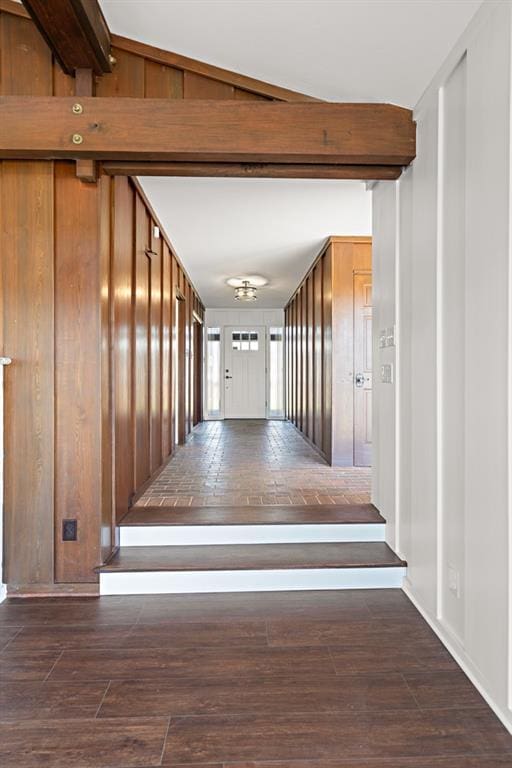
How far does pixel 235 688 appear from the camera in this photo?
71.2 inches

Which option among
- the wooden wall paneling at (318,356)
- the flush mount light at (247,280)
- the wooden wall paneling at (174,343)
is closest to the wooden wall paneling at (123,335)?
the wooden wall paneling at (174,343)

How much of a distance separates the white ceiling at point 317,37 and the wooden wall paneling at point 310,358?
3.74m

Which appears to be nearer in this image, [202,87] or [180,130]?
[180,130]

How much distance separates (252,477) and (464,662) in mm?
2472

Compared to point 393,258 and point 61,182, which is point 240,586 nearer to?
point 393,258

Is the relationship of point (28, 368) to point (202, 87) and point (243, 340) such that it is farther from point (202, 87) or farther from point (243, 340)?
point (243, 340)

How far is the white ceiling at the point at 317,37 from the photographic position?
205 centimetres

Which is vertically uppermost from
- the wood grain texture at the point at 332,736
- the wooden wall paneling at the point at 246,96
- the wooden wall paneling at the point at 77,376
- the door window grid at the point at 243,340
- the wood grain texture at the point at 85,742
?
the wooden wall paneling at the point at 246,96

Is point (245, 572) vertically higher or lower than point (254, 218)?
lower

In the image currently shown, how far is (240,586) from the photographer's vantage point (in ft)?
8.61

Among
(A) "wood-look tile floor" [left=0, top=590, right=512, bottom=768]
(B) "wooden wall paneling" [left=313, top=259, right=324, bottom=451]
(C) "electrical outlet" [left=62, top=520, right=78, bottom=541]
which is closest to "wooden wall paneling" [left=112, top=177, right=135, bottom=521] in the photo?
(C) "electrical outlet" [left=62, top=520, right=78, bottom=541]

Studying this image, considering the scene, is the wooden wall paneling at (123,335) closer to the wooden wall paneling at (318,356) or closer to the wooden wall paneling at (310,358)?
the wooden wall paneling at (318,356)

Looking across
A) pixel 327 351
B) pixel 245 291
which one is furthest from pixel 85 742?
pixel 245 291

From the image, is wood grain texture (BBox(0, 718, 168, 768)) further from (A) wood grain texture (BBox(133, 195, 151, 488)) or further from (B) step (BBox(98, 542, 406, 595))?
(A) wood grain texture (BBox(133, 195, 151, 488))
